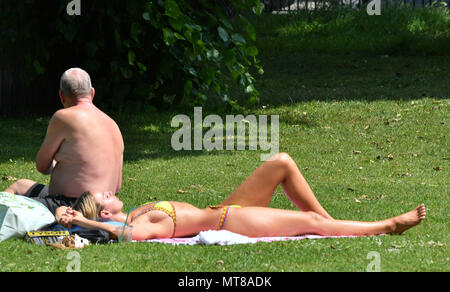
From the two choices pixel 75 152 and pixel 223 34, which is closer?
pixel 75 152

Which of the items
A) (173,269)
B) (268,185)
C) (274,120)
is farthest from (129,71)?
(173,269)

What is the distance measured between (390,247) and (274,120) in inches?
281

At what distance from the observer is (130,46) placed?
40.2 feet

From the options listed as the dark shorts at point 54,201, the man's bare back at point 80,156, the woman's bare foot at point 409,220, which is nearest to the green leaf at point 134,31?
the man's bare back at point 80,156

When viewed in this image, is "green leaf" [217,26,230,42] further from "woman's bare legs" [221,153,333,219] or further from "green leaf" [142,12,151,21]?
"woman's bare legs" [221,153,333,219]

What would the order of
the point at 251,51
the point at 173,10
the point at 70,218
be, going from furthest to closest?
the point at 251,51, the point at 173,10, the point at 70,218

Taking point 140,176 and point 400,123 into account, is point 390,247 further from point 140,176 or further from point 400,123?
A: point 400,123

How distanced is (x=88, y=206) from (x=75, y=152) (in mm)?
474

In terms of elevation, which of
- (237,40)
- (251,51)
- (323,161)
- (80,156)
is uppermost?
(237,40)

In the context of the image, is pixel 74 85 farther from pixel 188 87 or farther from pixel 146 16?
pixel 188 87

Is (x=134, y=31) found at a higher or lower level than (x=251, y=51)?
higher

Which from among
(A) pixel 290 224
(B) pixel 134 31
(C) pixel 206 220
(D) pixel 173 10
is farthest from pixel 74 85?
(B) pixel 134 31

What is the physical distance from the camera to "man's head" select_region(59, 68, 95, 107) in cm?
621

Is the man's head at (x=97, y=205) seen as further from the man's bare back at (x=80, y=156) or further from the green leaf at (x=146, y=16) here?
the green leaf at (x=146, y=16)
